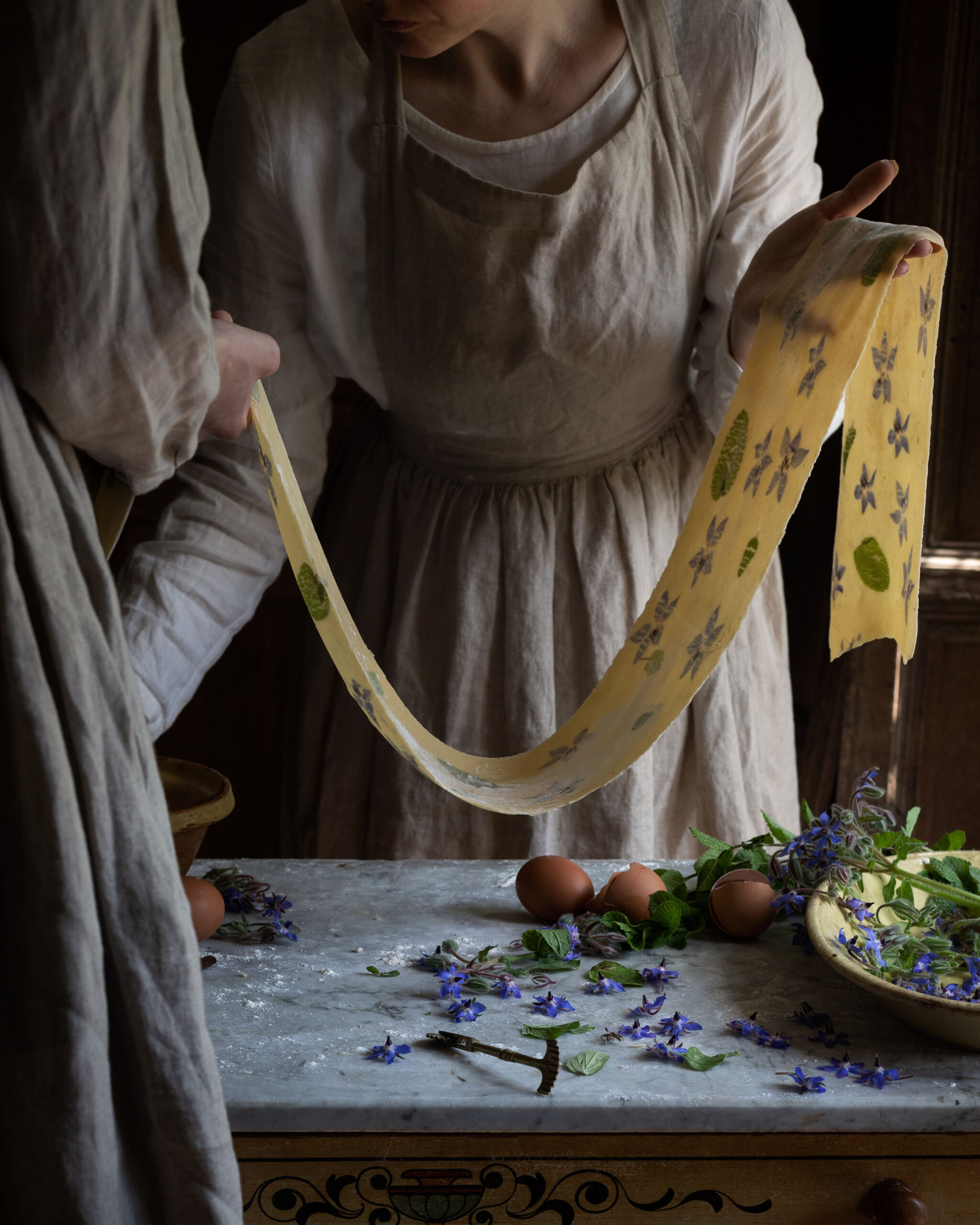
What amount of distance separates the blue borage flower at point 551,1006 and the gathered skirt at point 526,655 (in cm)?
50

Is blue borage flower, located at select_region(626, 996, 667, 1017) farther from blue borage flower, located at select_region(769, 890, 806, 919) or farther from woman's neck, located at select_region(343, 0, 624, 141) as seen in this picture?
woman's neck, located at select_region(343, 0, 624, 141)

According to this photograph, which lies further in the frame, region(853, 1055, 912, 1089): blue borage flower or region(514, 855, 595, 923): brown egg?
Result: region(514, 855, 595, 923): brown egg

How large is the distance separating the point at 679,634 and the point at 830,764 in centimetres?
119

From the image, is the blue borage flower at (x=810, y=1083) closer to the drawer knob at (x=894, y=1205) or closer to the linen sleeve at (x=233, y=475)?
the drawer knob at (x=894, y=1205)

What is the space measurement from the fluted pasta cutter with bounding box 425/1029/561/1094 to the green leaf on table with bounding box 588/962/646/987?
0.11m

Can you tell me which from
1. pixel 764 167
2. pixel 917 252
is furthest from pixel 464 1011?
pixel 764 167

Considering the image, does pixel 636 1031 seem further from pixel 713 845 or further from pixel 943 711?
pixel 943 711

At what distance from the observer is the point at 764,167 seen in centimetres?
131

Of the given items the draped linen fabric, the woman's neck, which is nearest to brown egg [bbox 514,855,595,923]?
the draped linen fabric

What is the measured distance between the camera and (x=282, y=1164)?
2.55ft

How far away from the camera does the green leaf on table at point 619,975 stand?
0.93 meters

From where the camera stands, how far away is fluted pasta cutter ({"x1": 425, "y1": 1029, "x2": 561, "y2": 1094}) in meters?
0.78

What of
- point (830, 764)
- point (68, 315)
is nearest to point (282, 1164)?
point (68, 315)

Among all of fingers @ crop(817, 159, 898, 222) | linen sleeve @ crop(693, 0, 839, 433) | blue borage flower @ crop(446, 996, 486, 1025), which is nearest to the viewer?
blue borage flower @ crop(446, 996, 486, 1025)
